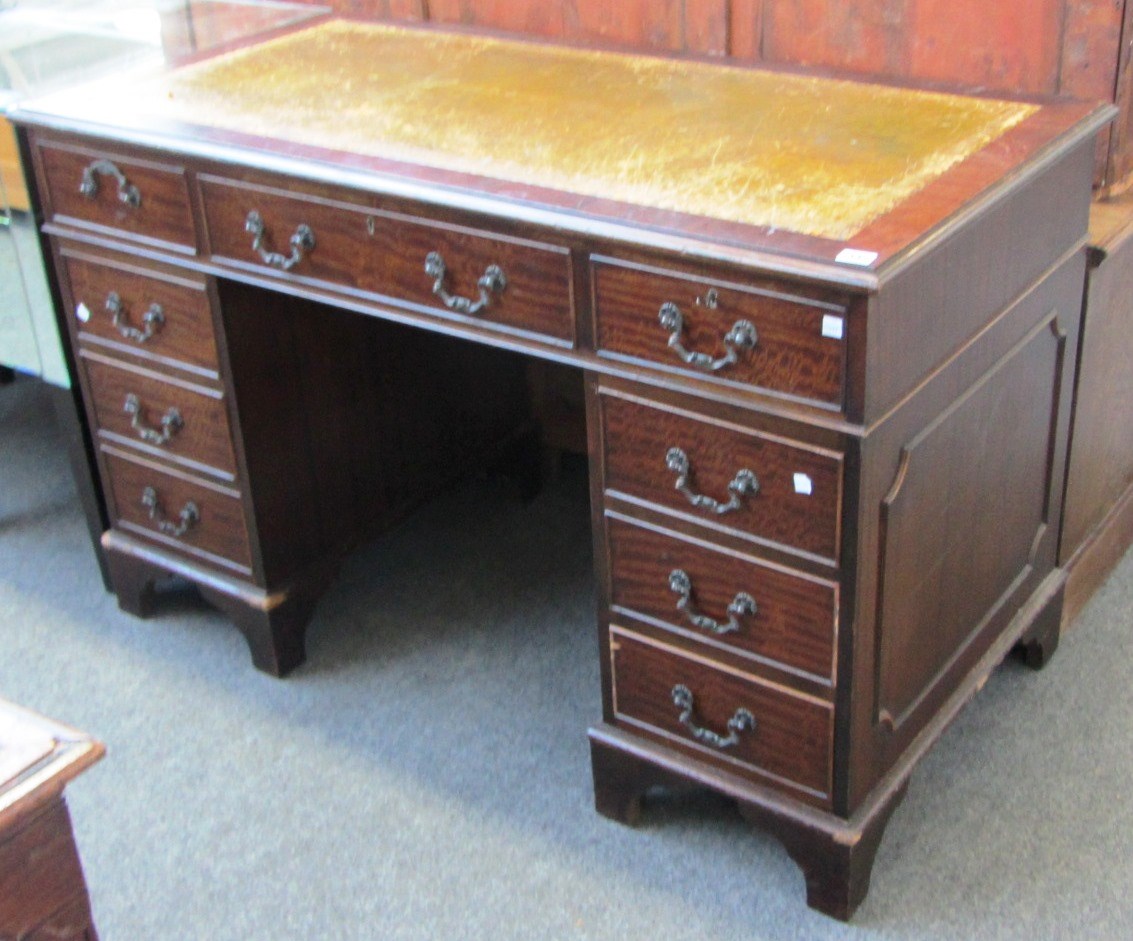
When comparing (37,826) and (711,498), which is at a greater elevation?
(37,826)

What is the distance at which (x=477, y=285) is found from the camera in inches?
71.0

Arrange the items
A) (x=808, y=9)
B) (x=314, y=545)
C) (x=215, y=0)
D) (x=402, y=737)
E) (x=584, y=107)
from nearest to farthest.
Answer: (x=584, y=107) → (x=808, y=9) → (x=402, y=737) → (x=314, y=545) → (x=215, y=0)

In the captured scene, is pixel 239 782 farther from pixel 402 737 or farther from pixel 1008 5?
pixel 1008 5

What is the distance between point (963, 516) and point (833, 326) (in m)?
0.48

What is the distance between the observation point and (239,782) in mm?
2201

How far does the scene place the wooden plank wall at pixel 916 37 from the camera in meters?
1.97

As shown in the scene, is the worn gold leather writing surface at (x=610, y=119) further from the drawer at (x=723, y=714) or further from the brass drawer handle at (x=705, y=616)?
the drawer at (x=723, y=714)

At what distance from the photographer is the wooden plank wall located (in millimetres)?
1972

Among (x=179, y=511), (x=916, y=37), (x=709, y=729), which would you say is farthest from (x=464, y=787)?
(x=916, y=37)

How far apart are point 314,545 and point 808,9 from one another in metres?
1.12

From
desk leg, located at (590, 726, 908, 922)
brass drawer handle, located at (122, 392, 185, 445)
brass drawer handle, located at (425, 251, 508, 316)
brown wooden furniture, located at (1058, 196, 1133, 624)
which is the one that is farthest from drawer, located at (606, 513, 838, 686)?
brass drawer handle, located at (122, 392, 185, 445)

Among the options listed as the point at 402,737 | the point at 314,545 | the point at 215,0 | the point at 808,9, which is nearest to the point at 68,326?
the point at 314,545

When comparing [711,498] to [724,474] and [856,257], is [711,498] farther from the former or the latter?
[856,257]

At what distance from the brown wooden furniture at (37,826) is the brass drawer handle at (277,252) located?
0.95m
